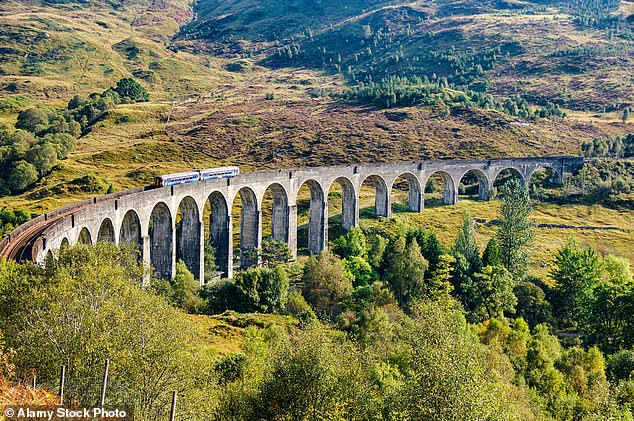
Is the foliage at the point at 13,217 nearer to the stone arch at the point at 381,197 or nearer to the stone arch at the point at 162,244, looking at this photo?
the stone arch at the point at 162,244

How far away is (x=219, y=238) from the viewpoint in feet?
218

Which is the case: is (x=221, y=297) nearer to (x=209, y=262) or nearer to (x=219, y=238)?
(x=209, y=262)

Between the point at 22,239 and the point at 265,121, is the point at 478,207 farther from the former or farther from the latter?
the point at 22,239

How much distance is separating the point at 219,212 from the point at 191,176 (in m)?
6.28

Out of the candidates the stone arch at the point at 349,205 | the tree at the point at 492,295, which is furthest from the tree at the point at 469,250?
the stone arch at the point at 349,205

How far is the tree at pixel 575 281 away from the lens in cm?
6091

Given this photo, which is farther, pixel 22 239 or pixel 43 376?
pixel 22 239

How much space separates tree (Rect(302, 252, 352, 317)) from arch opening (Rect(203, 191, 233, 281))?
35.4ft

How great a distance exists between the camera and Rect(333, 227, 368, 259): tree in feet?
238

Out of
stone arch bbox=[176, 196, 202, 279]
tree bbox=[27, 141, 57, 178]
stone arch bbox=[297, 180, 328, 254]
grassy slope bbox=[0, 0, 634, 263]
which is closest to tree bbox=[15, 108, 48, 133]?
grassy slope bbox=[0, 0, 634, 263]

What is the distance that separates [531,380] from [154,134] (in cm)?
10761

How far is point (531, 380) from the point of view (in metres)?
43.3

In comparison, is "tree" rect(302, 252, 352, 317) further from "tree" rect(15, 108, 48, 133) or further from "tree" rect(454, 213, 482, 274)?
"tree" rect(15, 108, 48, 133)

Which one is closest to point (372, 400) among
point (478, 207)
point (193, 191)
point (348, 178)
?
point (193, 191)
